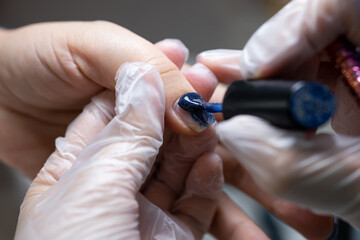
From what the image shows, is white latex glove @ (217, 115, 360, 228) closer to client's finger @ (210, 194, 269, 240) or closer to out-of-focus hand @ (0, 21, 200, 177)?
out-of-focus hand @ (0, 21, 200, 177)

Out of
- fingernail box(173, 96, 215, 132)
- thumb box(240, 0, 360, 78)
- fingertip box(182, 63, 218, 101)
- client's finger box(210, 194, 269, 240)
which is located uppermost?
thumb box(240, 0, 360, 78)

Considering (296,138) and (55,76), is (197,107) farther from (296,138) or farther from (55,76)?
(55,76)

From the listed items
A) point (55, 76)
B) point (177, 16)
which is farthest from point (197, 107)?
point (177, 16)

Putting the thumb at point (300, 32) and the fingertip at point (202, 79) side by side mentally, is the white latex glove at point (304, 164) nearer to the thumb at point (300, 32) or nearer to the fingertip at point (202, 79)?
the thumb at point (300, 32)

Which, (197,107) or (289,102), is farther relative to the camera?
(197,107)

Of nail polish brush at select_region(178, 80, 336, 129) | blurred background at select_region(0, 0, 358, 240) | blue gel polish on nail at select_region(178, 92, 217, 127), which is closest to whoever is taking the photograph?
nail polish brush at select_region(178, 80, 336, 129)

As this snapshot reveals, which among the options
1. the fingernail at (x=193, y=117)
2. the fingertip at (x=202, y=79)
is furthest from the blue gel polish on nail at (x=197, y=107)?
the fingertip at (x=202, y=79)

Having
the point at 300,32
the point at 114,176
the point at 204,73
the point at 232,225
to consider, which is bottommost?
the point at 232,225

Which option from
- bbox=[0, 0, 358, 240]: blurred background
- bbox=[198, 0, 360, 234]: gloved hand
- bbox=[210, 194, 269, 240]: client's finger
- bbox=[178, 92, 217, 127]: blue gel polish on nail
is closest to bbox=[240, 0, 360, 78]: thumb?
bbox=[198, 0, 360, 234]: gloved hand
